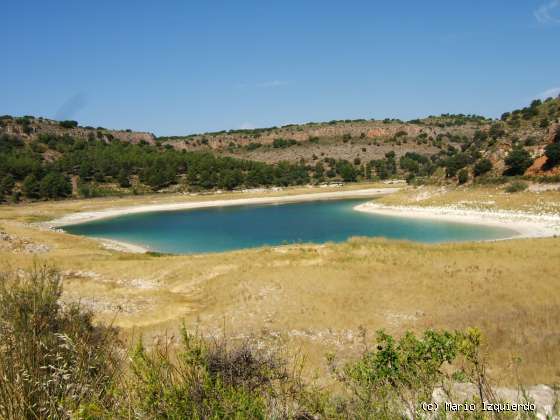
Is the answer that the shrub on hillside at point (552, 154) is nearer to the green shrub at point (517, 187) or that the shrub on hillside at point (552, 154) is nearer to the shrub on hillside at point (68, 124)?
the green shrub at point (517, 187)

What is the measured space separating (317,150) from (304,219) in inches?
3953

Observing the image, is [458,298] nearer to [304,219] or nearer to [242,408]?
[242,408]

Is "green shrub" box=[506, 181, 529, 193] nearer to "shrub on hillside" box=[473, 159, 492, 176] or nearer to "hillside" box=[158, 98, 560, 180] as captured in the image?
"shrub on hillside" box=[473, 159, 492, 176]

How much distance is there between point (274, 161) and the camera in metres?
157

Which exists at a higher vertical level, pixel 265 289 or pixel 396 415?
pixel 396 415

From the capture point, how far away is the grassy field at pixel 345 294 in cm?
1424

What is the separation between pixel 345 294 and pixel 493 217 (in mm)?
38733

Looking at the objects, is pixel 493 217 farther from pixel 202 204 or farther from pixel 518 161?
pixel 202 204

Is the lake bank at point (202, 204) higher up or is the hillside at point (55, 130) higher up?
the hillside at point (55, 130)

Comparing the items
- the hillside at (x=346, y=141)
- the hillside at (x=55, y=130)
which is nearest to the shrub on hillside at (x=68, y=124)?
the hillside at (x=55, y=130)

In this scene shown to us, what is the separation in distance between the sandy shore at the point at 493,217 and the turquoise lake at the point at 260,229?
6.83ft

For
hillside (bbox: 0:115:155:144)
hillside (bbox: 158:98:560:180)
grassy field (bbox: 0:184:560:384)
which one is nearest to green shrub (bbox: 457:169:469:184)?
grassy field (bbox: 0:184:560:384)

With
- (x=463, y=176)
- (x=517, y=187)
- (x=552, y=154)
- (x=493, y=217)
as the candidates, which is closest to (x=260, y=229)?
(x=493, y=217)

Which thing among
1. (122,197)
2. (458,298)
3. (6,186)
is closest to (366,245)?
(458,298)
